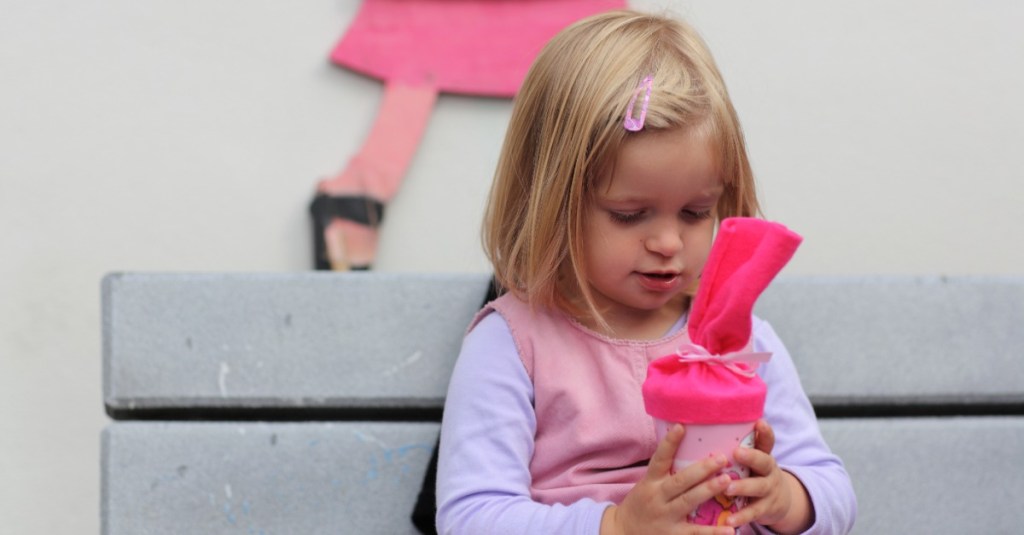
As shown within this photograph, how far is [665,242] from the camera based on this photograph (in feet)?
3.53

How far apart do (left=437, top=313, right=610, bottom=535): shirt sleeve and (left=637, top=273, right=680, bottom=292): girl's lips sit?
0.18 meters

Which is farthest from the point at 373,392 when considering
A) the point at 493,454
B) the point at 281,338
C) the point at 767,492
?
the point at 767,492

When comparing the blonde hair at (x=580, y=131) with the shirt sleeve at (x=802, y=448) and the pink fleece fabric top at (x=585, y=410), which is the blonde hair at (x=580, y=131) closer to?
the pink fleece fabric top at (x=585, y=410)

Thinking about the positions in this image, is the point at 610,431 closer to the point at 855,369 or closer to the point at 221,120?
the point at 855,369

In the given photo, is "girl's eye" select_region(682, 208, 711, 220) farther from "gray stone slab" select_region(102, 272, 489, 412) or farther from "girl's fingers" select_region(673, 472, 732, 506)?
"gray stone slab" select_region(102, 272, 489, 412)

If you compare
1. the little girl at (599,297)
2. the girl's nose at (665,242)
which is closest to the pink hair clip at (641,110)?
the little girl at (599,297)

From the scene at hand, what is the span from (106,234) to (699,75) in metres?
1.15

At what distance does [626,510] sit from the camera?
102cm

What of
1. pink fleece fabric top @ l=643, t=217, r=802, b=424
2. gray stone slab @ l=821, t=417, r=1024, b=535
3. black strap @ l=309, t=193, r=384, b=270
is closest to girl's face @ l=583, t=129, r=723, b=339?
pink fleece fabric top @ l=643, t=217, r=802, b=424

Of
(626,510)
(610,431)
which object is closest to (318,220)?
(610,431)

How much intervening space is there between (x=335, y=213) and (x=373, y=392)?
1.46 ft

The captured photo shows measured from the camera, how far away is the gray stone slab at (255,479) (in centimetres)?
139

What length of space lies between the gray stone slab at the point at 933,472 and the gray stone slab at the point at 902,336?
45mm

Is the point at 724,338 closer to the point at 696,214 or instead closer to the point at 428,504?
the point at 696,214
